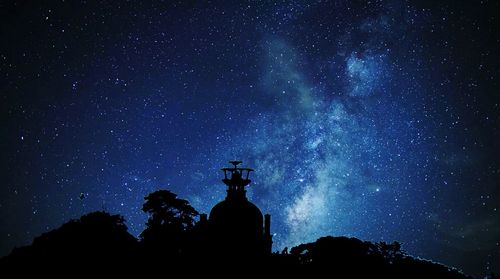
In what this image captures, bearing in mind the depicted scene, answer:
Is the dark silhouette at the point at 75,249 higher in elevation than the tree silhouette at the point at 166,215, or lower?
lower

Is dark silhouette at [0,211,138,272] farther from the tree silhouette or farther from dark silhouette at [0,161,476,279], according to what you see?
the tree silhouette

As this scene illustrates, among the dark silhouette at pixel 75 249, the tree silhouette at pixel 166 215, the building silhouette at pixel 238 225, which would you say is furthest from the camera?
the tree silhouette at pixel 166 215

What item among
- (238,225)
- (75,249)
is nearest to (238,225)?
(238,225)

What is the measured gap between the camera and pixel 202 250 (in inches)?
1019

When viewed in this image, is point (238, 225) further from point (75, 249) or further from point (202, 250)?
point (75, 249)

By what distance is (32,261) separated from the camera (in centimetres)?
1850

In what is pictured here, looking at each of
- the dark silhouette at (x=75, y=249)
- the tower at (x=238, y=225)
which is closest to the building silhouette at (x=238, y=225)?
the tower at (x=238, y=225)

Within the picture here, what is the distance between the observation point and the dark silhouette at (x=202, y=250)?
19.0m

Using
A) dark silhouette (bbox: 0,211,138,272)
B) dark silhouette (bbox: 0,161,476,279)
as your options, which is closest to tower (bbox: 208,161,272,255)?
dark silhouette (bbox: 0,161,476,279)

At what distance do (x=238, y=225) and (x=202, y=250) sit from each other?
311 cm

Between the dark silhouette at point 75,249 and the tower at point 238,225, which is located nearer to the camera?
the dark silhouette at point 75,249

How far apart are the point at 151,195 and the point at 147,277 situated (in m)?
17.6

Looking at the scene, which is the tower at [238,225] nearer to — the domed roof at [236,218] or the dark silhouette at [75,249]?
the domed roof at [236,218]

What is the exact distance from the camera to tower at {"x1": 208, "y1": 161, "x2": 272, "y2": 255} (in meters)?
26.0
